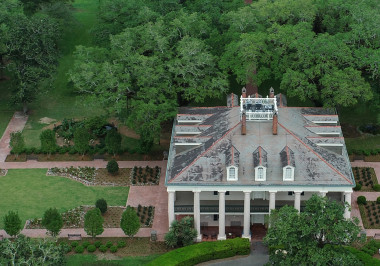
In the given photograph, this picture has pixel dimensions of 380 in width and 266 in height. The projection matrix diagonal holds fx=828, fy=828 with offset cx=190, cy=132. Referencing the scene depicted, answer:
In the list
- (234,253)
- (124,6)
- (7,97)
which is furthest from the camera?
(7,97)

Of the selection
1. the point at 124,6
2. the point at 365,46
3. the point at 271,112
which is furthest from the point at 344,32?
the point at 124,6

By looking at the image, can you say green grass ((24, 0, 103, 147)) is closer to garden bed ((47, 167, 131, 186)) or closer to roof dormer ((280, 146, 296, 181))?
garden bed ((47, 167, 131, 186))

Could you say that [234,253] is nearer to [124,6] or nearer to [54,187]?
[54,187]

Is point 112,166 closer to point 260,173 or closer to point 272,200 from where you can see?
point 260,173

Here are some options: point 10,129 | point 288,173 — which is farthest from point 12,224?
point 288,173

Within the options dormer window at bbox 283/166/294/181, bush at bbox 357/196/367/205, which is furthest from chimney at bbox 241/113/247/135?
bush at bbox 357/196/367/205

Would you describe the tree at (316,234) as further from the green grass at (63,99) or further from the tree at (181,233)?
the green grass at (63,99)

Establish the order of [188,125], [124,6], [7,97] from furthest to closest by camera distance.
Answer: [7,97]
[124,6]
[188,125]
